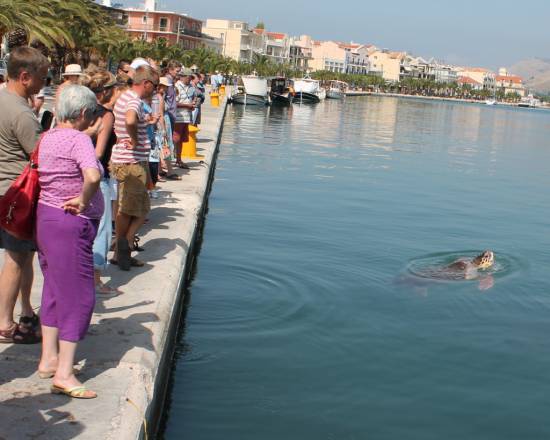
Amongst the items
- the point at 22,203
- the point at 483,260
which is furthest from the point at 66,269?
the point at 483,260

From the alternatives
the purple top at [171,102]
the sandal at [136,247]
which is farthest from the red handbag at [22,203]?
the purple top at [171,102]

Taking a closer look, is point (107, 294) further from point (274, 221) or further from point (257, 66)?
point (257, 66)

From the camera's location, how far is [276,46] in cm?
17675

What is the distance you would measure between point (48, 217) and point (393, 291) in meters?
6.44

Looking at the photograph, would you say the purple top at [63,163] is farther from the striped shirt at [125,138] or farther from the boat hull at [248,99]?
the boat hull at [248,99]

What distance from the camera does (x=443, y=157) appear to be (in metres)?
32.5

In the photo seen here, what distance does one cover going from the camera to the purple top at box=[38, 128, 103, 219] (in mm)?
4895

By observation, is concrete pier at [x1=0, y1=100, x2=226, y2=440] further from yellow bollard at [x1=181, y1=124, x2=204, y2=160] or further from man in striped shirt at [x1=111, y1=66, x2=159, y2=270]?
yellow bollard at [x1=181, y1=124, x2=204, y2=160]

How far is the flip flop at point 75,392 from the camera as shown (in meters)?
4.98

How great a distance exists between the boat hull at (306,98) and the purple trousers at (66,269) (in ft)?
257

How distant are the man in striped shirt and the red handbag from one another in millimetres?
2567

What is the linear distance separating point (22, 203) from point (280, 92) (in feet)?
231

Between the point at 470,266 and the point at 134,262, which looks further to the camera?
the point at 470,266

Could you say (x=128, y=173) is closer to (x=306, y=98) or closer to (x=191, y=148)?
(x=191, y=148)
